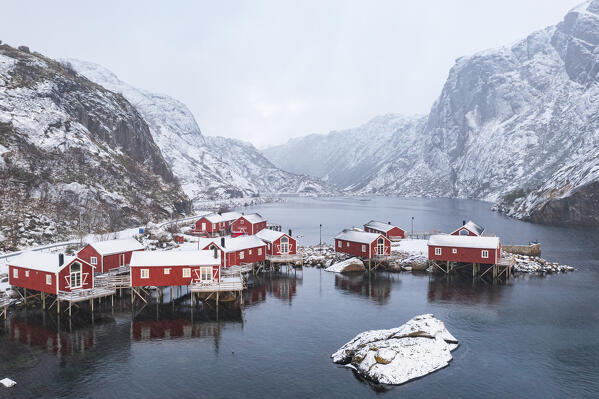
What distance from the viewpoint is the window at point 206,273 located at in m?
55.1

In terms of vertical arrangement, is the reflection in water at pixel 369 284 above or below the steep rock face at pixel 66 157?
below

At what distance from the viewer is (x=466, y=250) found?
72.4 meters

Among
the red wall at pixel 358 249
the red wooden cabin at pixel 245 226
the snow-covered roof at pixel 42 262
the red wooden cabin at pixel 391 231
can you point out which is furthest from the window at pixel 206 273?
the red wooden cabin at pixel 245 226

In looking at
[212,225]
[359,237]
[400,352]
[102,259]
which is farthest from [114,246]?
[212,225]

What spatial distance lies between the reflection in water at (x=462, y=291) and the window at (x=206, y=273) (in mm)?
29984

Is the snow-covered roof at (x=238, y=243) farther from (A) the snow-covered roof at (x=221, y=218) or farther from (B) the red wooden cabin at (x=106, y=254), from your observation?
(A) the snow-covered roof at (x=221, y=218)

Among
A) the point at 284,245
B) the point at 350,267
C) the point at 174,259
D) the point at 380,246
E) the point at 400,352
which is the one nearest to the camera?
the point at 400,352

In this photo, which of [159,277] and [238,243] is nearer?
[159,277]

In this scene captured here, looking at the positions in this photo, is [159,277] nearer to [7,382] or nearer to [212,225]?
[7,382]

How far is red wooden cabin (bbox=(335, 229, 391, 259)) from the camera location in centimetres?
7831

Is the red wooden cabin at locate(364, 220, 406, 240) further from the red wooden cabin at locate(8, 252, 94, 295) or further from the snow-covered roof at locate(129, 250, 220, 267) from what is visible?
the red wooden cabin at locate(8, 252, 94, 295)

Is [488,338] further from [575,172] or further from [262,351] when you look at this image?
[575,172]

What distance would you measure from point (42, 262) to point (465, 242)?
63526 mm

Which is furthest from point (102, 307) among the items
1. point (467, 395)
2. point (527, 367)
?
point (527, 367)
